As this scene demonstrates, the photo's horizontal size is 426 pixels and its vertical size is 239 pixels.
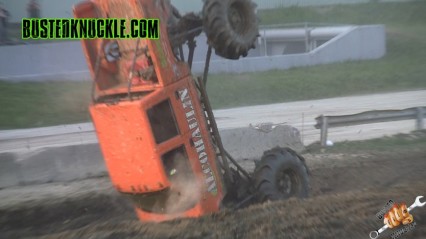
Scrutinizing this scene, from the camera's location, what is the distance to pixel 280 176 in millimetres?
7906

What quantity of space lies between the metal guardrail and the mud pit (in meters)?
0.79

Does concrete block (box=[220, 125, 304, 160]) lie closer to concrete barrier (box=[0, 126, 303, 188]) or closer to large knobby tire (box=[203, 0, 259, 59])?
concrete barrier (box=[0, 126, 303, 188])

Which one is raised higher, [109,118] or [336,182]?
[109,118]

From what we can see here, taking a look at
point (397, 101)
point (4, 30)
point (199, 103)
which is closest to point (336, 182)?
point (199, 103)

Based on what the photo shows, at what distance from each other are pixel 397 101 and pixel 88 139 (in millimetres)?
10817

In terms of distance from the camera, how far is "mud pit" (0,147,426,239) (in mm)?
5812

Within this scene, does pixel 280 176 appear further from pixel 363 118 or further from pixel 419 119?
pixel 419 119

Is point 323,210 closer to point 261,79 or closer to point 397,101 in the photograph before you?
point 397,101

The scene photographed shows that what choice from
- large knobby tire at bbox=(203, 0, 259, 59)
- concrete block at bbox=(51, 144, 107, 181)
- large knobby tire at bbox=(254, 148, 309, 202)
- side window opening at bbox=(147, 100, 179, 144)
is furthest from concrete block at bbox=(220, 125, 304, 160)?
side window opening at bbox=(147, 100, 179, 144)

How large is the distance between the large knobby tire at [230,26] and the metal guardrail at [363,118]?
228 inches

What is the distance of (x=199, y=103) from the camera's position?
7.30 m

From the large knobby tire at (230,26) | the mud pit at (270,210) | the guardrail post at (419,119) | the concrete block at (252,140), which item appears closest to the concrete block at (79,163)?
the mud pit at (270,210)

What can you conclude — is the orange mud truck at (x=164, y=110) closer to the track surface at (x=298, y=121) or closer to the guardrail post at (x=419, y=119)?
the track surface at (x=298, y=121)

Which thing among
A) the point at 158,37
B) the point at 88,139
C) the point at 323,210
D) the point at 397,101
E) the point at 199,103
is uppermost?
the point at 158,37
